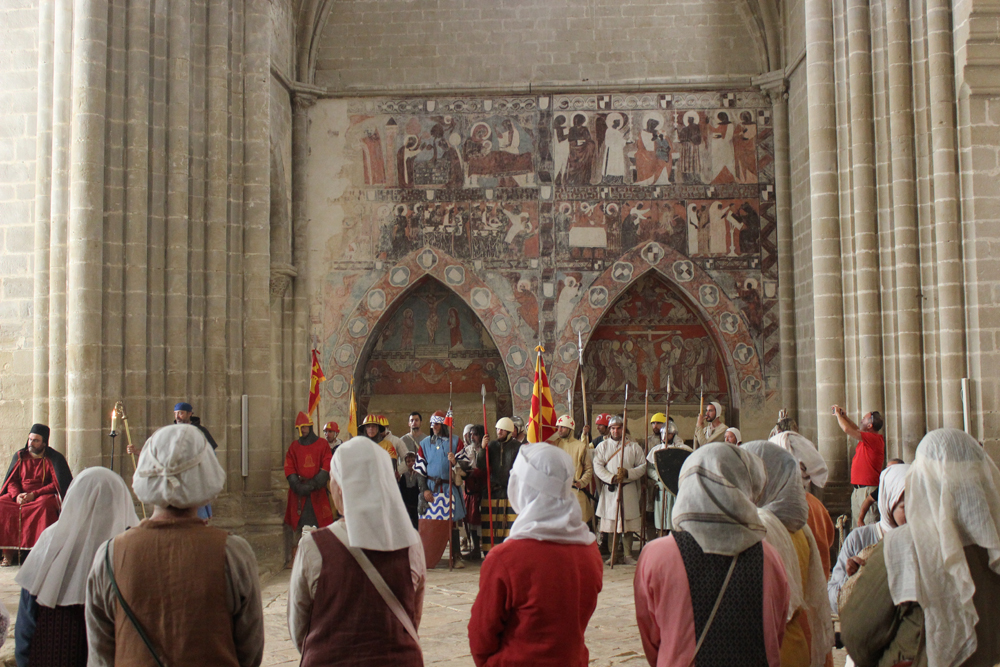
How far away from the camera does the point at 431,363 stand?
591 inches

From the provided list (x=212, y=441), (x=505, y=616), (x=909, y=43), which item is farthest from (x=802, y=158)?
(x=505, y=616)

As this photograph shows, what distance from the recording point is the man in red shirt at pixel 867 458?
873 cm

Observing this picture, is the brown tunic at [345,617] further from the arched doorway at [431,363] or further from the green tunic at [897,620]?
the arched doorway at [431,363]

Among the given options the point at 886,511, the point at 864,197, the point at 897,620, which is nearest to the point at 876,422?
the point at 864,197

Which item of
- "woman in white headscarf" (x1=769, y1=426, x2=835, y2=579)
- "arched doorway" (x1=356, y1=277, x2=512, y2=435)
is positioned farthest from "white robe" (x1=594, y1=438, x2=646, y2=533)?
"woman in white headscarf" (x1=769, y1=426, x2=835, y2=579)

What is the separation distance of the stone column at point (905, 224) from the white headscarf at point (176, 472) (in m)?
7.58

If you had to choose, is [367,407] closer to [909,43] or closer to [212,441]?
[212,441]

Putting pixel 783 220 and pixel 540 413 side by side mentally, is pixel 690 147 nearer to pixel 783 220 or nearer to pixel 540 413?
pixel 783 220

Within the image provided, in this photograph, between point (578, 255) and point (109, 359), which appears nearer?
point (109, 359)

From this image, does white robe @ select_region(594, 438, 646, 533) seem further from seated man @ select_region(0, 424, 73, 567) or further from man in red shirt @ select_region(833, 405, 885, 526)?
seated man @ select_region(0, 424, 73, 567)

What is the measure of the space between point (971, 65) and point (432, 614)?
21.7 ft

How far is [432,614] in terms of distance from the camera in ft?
25.1

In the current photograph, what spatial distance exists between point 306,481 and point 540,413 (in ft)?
8.02

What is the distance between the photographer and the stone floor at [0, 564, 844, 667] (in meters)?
6.28
